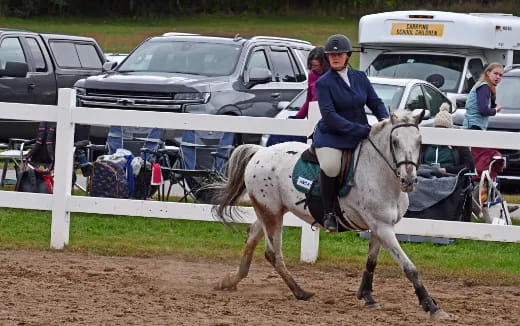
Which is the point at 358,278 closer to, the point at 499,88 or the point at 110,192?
the point at 110,192

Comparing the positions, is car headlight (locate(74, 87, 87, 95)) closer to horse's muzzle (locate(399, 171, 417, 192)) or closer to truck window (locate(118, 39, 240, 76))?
truck window (locate(118, 39, 240, 76))

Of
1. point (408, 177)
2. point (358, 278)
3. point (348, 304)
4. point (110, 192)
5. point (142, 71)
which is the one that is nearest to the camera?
point (408, 177)

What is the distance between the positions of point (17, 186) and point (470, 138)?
6095mm

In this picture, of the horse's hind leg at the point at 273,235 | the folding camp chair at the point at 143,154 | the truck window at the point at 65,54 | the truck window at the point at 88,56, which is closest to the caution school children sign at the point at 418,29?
the truck window at the point at 88,56

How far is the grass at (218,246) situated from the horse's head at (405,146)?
8.66ft

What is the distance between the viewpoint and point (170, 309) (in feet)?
29.2

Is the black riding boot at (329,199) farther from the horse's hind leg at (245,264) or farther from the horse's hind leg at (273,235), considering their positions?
the horse's hind leg at (245,264)

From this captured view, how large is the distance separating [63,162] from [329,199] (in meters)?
3.67

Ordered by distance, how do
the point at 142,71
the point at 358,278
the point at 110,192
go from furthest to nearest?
1. the point at 142,71
2. the point at 110,192
3. the point at 358,278

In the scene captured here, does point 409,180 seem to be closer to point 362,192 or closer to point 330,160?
point 362,192

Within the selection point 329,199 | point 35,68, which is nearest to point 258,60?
point 35,68

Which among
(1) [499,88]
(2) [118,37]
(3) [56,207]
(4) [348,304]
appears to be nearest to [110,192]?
(3) [56,207]

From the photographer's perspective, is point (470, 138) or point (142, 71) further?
point (142, 71)

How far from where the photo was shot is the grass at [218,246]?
11.5 metres
